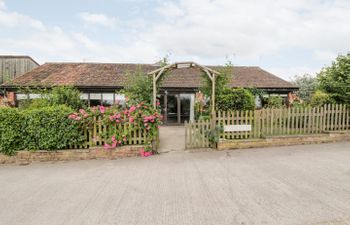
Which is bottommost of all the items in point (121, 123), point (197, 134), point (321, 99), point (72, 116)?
point (197, 134)

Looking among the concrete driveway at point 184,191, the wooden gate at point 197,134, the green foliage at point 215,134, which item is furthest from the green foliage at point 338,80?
the wooden gate at point 197,134

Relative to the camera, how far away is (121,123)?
6227mm

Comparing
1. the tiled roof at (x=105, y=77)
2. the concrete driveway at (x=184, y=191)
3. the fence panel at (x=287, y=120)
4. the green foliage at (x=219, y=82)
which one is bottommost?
the concrete driveway at (x=184, y=191)

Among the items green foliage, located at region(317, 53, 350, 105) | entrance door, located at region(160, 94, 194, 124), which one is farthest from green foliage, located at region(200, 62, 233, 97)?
entrance door, located at region(160, 94, 194, 124)

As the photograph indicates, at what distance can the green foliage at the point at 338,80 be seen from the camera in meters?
8.27

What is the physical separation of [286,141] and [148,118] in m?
5.05

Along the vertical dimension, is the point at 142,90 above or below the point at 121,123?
above

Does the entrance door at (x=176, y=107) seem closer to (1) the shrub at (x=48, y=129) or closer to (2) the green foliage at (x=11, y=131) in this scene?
(1) the shrub at (x=48, y=129)

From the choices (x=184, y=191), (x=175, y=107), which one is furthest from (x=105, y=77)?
(x=184, y=191)

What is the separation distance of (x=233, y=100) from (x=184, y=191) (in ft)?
A: 15.9

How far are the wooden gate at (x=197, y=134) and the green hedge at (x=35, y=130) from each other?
11.7ft

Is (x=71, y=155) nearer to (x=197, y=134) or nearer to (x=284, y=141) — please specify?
(x=197, y=134)

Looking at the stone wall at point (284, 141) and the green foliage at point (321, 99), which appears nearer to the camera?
the stone wall at point (284, 141)

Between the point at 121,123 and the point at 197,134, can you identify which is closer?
the point at 121,123
